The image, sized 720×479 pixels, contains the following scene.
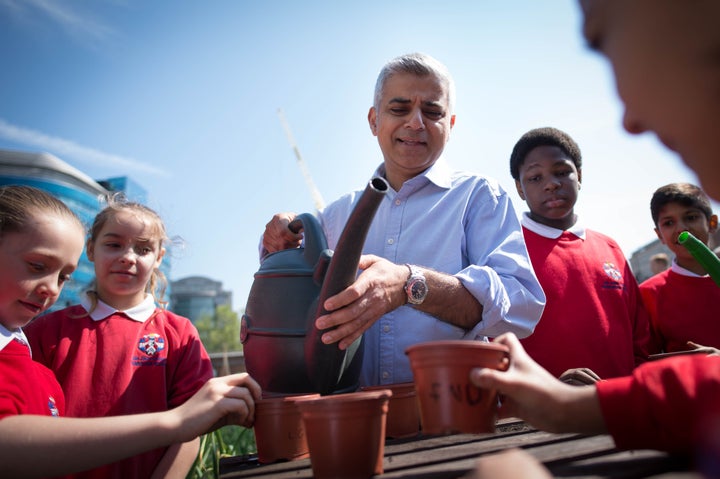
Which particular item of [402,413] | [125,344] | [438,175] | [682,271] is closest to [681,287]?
[682,271]

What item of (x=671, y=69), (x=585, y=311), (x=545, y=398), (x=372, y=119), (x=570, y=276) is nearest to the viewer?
(x=671, y=69)

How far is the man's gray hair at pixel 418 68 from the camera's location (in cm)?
212

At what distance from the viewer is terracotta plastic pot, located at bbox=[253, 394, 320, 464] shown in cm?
123

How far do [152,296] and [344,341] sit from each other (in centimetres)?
134

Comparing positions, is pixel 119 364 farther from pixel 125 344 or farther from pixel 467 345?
pixel 467 345

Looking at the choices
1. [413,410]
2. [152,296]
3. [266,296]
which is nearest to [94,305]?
[152,296]

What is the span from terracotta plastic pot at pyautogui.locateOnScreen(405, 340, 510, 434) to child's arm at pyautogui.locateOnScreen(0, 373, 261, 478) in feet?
1.66

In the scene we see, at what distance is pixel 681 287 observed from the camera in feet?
10.5

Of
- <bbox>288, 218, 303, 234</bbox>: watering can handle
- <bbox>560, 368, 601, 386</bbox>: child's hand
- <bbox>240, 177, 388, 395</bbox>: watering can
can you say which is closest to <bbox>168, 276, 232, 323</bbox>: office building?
<bbox>288, 218, 303, 234</bbox>: watering can handle

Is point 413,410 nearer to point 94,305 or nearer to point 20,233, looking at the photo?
point 20,233

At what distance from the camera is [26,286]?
1486 millimetres

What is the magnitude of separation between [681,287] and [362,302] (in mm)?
2749

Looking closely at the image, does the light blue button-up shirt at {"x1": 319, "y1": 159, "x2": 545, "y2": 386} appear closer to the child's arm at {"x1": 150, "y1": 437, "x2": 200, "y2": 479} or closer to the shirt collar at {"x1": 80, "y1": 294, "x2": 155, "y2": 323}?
the child's arm at {"x1": 150, "y1": 437, "x2": 200, "y2": 479}

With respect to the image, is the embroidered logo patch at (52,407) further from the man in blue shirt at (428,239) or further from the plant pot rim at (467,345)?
the plant pot rim at (467,345)
